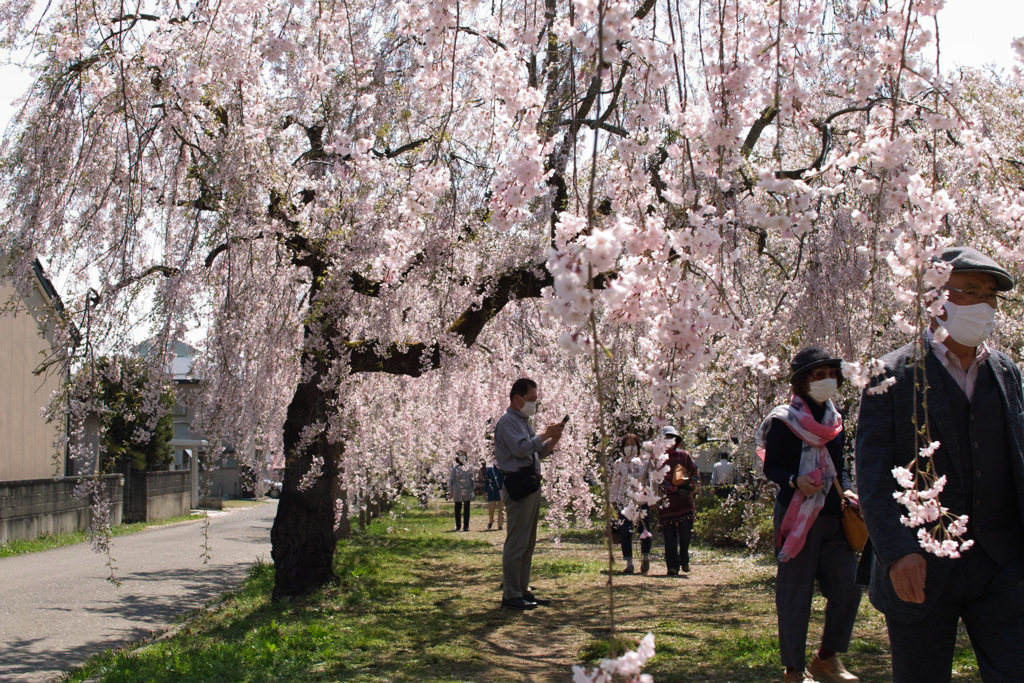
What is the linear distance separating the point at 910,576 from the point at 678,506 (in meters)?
7.14

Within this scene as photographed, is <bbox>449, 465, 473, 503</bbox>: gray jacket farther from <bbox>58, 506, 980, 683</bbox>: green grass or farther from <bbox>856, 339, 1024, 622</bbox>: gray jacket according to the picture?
<bbox>856, 339, 1024, 622</bbox>: gray jacket

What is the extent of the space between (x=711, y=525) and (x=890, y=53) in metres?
12.1

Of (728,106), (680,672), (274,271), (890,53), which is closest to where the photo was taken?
(728,106)

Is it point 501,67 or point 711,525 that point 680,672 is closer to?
point 501,67

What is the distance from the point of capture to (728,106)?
2.58m

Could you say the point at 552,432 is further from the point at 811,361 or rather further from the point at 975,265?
the point at 975,265

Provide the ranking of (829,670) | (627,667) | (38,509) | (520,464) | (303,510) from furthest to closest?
(38,509) < (303,510) < (520,464) < (829,670) < (627,667)

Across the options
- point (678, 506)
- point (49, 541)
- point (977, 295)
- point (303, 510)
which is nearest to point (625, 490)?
point (977, 295)

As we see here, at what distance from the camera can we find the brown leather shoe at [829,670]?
4273mm

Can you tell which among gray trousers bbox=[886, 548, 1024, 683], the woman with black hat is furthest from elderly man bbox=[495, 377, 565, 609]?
gray trousers bbox=[886, 548, 1024, 683]

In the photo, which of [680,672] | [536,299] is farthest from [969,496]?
[536,299]

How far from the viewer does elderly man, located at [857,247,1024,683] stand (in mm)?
2539

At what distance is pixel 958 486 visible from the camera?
2.60 metres

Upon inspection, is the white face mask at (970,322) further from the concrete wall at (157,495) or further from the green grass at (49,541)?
the concrete wall at (157,495)
